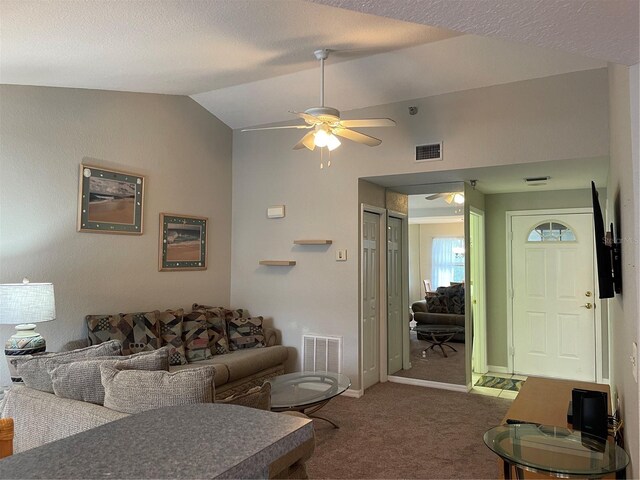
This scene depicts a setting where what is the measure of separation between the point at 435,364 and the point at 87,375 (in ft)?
13.4

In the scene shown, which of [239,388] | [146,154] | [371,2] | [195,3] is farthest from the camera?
[146,154]

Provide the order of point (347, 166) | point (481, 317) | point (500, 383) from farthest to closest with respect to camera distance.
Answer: point (481, 317), point (500, 383), point (347, 166)

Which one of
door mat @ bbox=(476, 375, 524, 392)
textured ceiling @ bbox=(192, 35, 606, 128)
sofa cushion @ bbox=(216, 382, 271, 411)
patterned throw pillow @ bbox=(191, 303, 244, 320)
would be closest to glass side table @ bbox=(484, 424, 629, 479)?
sofa cushion @ bbox=(216, 382, 271, 411)

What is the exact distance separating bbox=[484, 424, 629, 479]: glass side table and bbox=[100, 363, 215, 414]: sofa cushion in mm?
1272

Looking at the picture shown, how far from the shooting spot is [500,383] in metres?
5.30

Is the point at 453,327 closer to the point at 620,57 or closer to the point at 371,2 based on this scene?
the point at 620,57

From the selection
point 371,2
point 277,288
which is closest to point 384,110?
point 277,288

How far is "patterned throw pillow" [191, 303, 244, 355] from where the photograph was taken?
4.69 m

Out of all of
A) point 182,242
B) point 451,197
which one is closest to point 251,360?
point 182,242

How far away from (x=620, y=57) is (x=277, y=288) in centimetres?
426

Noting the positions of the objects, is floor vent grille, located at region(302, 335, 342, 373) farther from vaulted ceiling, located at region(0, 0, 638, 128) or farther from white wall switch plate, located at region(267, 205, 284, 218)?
vaulted ceiling, located at region(0, 0, 638, 128)

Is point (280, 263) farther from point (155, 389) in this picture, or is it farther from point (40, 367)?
point (155, 389)

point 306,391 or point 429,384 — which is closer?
point 306,391

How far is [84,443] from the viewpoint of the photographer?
914mm
